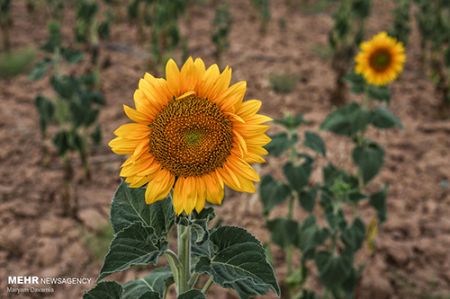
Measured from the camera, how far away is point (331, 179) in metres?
2.70

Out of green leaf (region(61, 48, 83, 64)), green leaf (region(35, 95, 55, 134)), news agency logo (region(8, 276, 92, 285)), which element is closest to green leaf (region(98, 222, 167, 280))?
news agency logo (region(8, 276, 92, 285))

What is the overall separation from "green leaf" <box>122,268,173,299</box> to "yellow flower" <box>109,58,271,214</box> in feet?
1.24

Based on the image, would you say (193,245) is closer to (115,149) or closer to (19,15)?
(115,149)

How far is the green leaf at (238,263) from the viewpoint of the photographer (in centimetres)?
133

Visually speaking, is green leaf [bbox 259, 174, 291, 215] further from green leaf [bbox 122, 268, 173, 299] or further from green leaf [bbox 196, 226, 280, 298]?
green leaf [bbox 196, 226, 280, 298]

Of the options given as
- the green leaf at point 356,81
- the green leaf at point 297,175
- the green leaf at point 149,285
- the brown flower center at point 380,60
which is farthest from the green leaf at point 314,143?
the green leaf at point 149,285

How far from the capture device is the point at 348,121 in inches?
112

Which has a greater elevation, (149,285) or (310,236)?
(149,285)

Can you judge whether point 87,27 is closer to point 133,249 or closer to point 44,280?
point 44,280

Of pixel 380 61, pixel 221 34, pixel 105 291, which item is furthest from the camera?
pixel 221 34

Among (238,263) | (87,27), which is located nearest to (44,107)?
(87,27)

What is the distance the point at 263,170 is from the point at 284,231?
117 centimetres

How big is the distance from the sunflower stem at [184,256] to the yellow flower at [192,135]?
0.14m

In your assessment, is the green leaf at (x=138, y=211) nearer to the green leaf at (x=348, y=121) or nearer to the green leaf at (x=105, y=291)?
the green leaf at (x=105, y=291)
